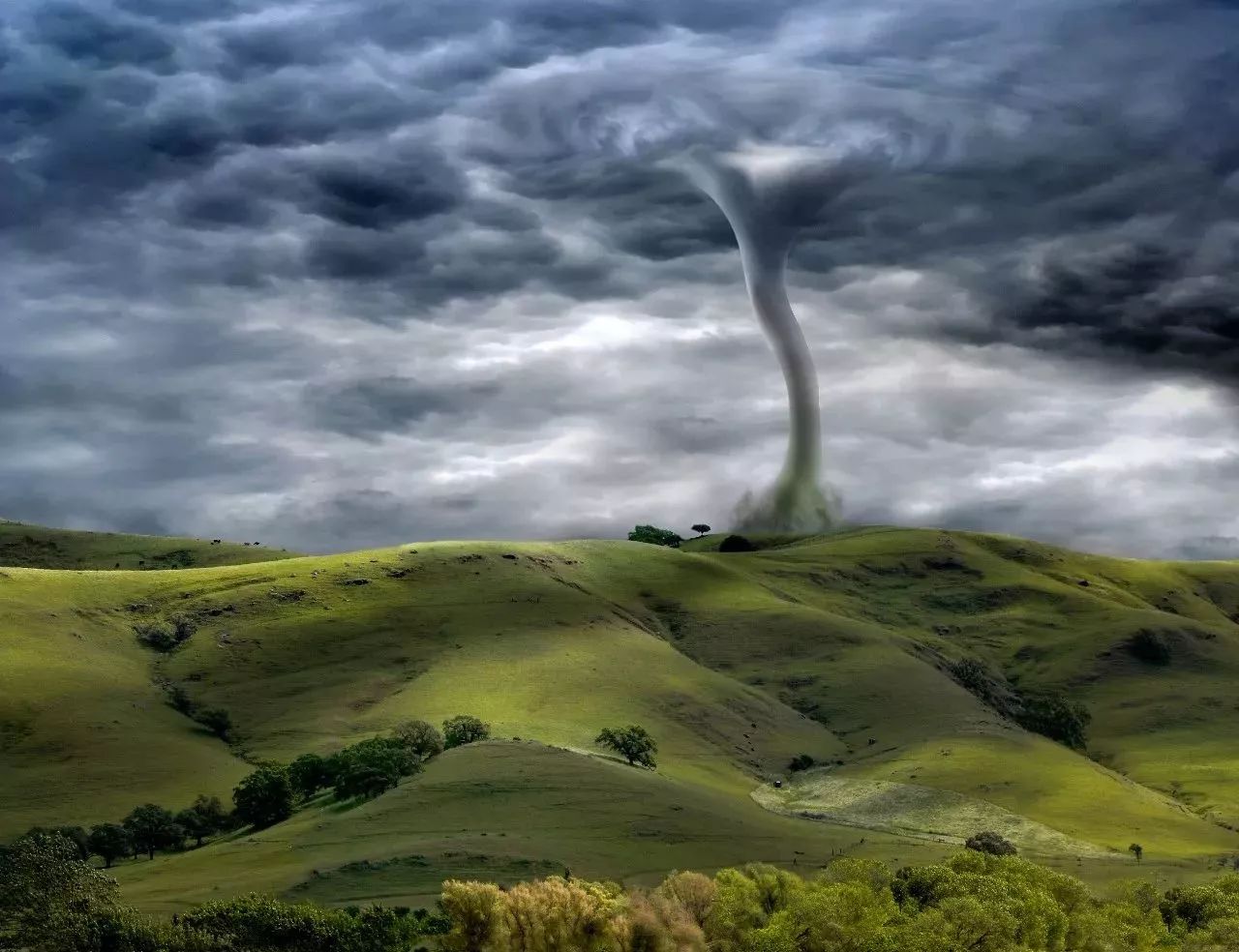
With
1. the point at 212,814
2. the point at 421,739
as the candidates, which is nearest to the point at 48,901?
the point at 212,814

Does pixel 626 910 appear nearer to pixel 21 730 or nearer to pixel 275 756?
pixel 275 756

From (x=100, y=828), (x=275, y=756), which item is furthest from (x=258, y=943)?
(x=275, y=756)

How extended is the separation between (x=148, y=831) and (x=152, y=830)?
0.42 metres

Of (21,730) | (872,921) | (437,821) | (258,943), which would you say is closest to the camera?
(258,943)

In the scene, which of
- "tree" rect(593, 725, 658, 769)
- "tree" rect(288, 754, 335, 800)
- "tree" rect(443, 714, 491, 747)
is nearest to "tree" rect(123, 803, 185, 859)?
"tree" rect(288, 754, 335, 800)

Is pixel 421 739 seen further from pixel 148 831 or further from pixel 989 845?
pixel 989 845

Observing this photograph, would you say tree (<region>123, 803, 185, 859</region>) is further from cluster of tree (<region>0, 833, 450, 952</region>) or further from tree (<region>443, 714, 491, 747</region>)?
cluster of tree (<region>0, 833, 450, 952</region>)

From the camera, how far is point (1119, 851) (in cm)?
16712

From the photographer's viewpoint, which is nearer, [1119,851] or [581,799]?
[581,799]

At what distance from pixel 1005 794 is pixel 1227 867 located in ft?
132

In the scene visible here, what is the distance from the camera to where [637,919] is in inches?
3716

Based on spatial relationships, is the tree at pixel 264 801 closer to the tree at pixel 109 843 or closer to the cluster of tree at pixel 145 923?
the tree at pixel 109 843

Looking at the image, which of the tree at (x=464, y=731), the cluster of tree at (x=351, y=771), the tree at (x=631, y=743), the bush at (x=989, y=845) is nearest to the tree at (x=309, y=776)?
the cluster of tree at (x=351, y=771)

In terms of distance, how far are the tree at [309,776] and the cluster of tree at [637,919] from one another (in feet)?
209
